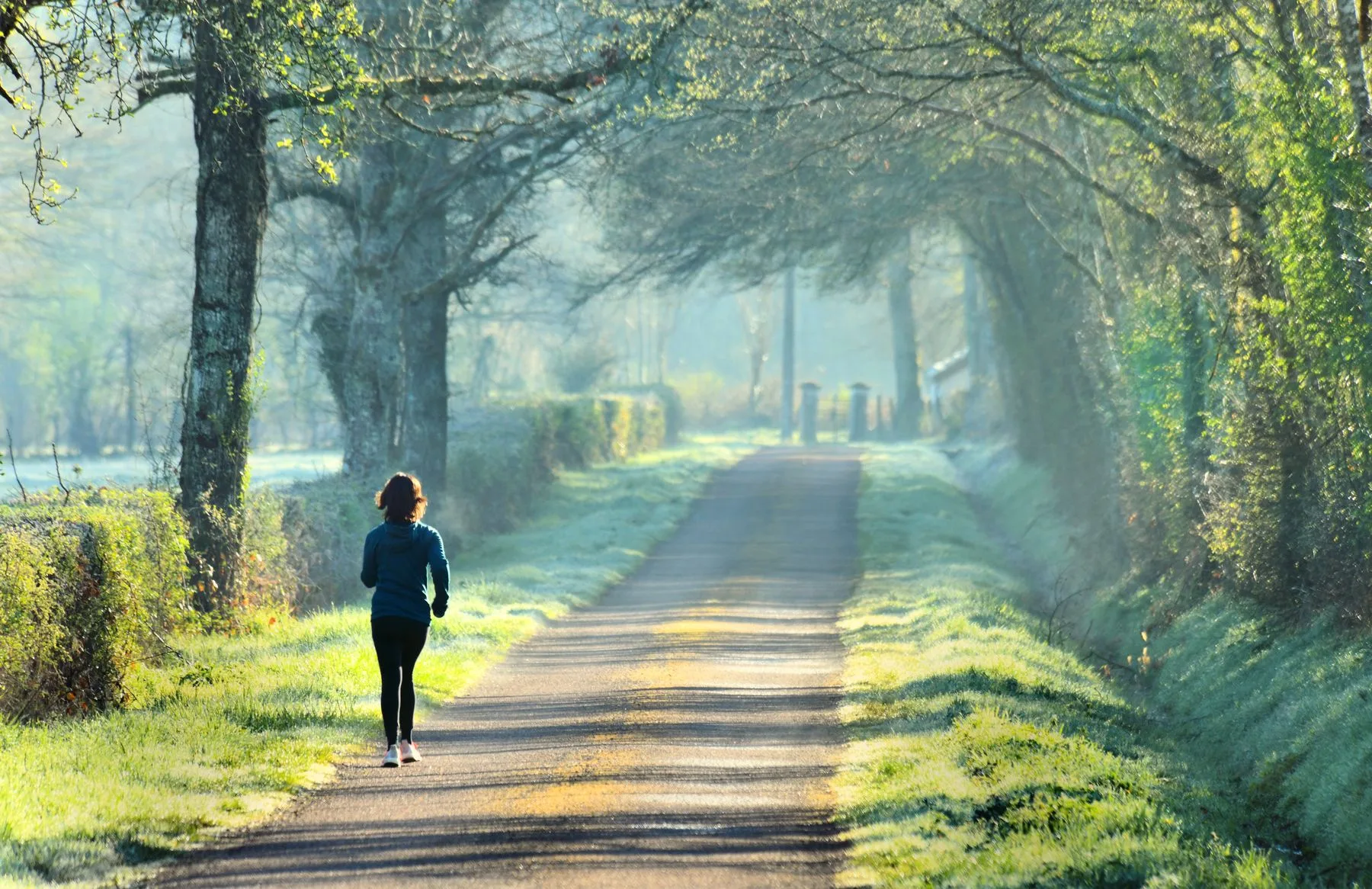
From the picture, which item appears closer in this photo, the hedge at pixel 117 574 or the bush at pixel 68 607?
the bush at pixel 68 607

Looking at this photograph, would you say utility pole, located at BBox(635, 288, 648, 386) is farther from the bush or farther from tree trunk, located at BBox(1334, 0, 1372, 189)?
tree trunk, located at BBox(1334, 0, 1372, 189)

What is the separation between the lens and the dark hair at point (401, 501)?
10.6m

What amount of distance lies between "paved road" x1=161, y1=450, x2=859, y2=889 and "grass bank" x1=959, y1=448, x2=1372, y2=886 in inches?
125

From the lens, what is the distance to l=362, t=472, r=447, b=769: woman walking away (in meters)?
10.5

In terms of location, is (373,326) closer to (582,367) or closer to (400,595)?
(400,595)

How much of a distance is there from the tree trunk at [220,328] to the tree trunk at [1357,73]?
10.4 m

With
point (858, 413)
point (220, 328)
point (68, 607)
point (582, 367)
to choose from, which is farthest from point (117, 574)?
point (858, 413)

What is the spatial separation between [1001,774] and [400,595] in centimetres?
416

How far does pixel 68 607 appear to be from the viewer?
11.6 meters

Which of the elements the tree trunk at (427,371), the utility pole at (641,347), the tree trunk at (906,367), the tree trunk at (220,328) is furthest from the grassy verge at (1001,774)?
the utility pole at (641,347)

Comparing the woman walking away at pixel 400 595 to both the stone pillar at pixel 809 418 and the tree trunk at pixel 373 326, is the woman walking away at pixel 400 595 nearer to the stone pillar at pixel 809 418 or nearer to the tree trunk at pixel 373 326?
the tree trunk at pixel 373 326

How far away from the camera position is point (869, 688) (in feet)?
45.8

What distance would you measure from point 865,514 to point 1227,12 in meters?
20.1

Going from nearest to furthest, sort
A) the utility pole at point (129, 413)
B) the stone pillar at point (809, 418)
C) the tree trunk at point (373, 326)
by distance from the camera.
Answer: the tree trunk at point (373, 326)
the utility pole at point (129, 413)
the stone pillar at point (809, 418)
